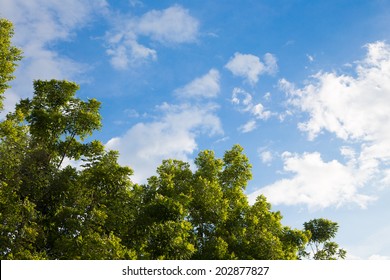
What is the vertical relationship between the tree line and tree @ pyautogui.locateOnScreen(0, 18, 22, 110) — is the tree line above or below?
below

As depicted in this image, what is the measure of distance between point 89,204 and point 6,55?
8.12 meters

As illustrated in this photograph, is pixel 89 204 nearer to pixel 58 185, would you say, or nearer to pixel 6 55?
pixel 58 185

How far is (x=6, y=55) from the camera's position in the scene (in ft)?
68.9

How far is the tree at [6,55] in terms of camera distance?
20.4 m

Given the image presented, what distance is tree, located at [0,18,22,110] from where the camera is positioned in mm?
20438

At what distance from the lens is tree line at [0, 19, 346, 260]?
57.6ft

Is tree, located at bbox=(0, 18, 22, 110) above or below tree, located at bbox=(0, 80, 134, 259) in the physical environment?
above

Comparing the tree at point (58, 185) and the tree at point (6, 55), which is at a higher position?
the tree at point (6, 55)

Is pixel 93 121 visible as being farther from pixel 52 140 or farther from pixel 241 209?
pixel 241 209

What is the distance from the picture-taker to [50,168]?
19938 mm

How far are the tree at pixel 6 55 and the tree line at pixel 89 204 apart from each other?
45mm

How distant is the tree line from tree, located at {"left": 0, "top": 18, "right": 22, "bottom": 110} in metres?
0.05

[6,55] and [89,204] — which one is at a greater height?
[6,55]

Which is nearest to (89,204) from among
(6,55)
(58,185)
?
(58,185)
